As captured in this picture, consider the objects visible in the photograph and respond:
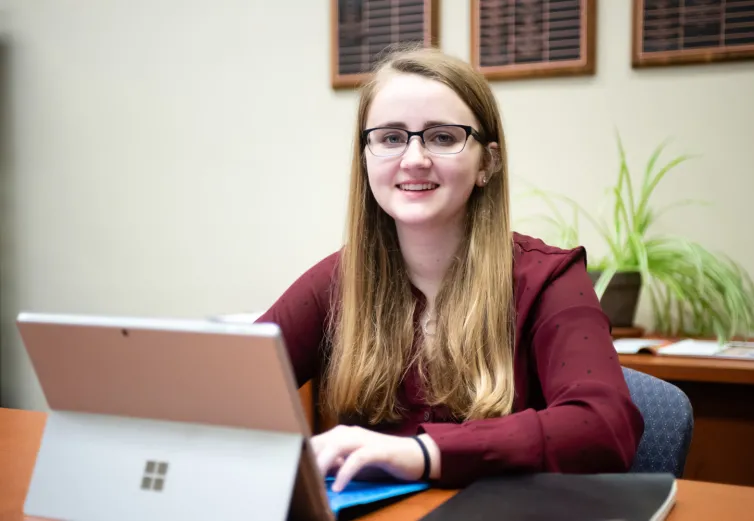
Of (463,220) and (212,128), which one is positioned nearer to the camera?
(463,220)

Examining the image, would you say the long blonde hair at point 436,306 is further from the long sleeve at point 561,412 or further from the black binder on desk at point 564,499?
the black binder on desk at point 564,499

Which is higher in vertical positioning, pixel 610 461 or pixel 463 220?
pixel 463 220

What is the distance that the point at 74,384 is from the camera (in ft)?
2.46

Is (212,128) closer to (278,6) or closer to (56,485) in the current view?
(278,6)

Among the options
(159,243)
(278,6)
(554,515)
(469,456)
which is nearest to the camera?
(554,515)

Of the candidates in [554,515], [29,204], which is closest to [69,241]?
[29,204]

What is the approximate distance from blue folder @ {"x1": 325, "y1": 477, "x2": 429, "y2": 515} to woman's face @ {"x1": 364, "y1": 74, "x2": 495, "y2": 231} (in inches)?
19.8

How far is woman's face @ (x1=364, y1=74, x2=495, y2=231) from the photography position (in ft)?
4.12

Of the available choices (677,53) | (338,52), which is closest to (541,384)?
(677,53)

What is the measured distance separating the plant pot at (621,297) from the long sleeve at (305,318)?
83 cm

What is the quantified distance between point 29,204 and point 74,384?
2.55 meters

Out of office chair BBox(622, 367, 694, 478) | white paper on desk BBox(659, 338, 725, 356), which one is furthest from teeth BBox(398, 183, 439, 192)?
white paper on desk BBox(659, 338, 725, 356)

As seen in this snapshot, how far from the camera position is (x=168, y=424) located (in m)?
0.72

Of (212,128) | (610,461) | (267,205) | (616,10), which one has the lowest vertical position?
(610,461)
